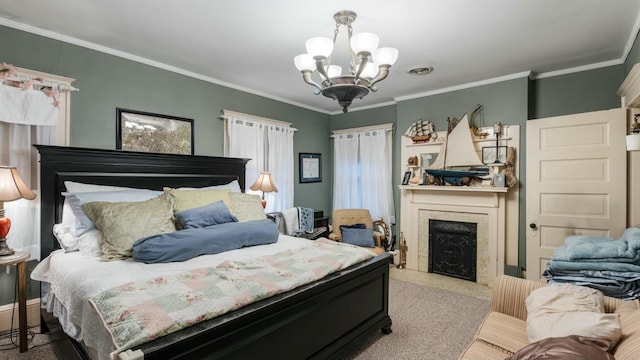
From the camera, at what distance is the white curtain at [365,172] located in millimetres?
4762

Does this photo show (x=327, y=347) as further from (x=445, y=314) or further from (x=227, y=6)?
(x=227, y=6)

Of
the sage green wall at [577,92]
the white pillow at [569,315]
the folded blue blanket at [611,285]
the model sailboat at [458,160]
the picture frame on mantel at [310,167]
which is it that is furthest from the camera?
the picture frame on mantel at [310,167]

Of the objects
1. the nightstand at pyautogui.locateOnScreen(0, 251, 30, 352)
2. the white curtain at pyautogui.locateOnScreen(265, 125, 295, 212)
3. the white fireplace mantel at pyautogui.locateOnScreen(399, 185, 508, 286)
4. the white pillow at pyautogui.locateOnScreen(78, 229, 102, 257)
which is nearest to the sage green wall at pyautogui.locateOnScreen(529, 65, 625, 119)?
the white fireplace mantel at pyautogui.locateOnScreen(399, 185, 508, 286)

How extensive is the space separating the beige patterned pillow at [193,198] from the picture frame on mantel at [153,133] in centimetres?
71

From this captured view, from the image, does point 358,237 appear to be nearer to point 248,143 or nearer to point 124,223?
point 248,143

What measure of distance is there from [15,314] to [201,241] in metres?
1.77

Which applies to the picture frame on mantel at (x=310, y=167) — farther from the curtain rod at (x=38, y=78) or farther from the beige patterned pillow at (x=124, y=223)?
the curtain rod at (x=38, y=78)

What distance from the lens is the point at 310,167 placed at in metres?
5.16

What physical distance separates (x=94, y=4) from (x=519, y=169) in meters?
4.35

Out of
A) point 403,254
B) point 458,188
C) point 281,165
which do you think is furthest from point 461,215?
point 281,165

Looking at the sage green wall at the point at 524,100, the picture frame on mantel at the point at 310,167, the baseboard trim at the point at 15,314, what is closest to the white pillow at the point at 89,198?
the baseboard trim at the point at 15,314

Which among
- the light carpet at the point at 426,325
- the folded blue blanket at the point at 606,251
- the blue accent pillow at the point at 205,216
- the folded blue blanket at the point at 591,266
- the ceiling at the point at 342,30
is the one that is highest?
the ceiling at the point at 342,30

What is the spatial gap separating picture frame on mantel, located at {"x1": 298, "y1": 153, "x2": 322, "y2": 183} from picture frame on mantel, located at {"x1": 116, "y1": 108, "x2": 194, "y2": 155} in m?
1.91

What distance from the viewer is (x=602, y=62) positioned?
3.20 m
